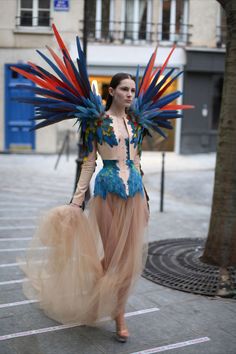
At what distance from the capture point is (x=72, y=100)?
413 centimetres

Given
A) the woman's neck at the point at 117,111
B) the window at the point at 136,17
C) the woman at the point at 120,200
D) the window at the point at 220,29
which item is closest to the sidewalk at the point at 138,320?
the woman at the point at 120,200

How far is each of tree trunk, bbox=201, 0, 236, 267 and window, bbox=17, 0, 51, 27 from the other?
13275 mm

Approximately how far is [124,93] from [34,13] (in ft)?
49.9

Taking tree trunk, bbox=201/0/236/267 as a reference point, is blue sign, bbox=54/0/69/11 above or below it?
above

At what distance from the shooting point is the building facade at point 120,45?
1791 cm

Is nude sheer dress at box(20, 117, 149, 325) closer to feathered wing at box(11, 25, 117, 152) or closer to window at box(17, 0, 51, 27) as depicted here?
feathered wing at box(11, 25, 117, 152)

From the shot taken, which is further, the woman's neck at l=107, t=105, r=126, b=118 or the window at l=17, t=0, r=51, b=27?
the window at l=17, t=0, r=51, b=27

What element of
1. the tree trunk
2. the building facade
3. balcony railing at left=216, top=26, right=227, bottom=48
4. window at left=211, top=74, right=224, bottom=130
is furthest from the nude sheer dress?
window at left=211, top=74, right=224, bottom=130

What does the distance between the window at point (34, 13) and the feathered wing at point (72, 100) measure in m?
14.6

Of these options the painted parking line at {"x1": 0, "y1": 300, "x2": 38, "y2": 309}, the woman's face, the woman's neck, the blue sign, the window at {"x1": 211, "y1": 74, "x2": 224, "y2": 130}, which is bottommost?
the painted parking line at {"x1": 0, "y1": 300, "x2": 38, "y2": 309}

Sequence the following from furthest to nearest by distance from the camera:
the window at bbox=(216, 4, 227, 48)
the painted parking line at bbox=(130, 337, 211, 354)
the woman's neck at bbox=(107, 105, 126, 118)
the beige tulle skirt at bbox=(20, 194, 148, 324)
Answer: the window at bbox=(216, 4, 227, 48), the woman's neck at bbox=(107, 105, 126, 118), the beige tulle skirt at bbox=(20, 194, 148, 324), the painted parking line at bbox=(130, 337, 211, 354)

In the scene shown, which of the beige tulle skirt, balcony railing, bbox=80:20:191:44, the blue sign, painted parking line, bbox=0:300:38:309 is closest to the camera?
the beige tulle skirt

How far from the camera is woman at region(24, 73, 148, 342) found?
405cm

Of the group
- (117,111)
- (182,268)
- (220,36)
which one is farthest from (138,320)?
(220,36)
